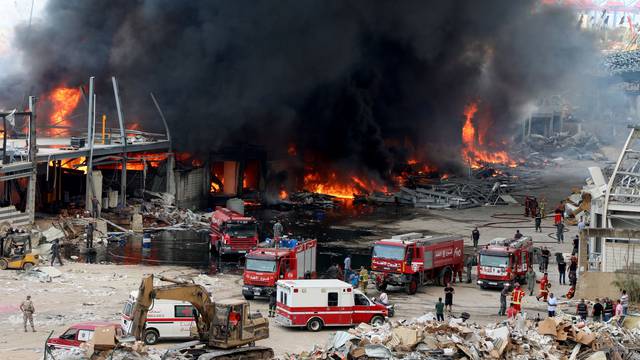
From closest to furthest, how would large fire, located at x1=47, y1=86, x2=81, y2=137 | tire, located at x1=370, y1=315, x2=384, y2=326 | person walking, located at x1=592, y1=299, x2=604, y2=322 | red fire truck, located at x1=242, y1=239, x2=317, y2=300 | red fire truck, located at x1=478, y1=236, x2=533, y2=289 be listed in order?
tire, located at x1=370, y1=315, x2=384, y2=326 → person walking, located at x1=592, y1=299, x2=604, y2=322 → red fire truck, located at x1=242, y1=239, x2=317, y2=300 → red fire truck, located at x1=478, y1=236, x2=533, y2=289 → large fire, located at x1=47, y1=86, x2=81, y2=137

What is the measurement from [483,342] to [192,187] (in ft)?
120

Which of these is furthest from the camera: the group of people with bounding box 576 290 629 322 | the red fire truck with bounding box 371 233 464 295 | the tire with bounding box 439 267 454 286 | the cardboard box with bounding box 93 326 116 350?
the tire with bounding box 439 267 454 286

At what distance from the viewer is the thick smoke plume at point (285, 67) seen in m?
62.2

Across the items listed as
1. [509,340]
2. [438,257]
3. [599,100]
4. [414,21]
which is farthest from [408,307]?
[599,100]

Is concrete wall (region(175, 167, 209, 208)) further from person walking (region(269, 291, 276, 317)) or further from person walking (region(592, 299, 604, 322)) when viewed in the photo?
person walking (region(592, 299, 604, 322))

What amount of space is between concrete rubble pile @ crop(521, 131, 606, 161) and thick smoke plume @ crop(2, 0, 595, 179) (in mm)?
14417

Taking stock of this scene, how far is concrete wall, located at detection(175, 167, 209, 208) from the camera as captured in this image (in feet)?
179

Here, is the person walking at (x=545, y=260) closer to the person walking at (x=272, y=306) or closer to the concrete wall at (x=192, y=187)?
the person walking at (x=272, y=306)

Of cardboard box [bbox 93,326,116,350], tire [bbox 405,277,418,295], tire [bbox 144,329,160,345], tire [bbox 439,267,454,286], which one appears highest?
tire [bbox 439,267,454,286]

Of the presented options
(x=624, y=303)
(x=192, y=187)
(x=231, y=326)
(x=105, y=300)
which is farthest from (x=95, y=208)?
(x=624, y=303)

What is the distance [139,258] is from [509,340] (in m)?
20.7

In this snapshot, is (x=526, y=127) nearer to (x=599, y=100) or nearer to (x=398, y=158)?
(x=599, y=100)

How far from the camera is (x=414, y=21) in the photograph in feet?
235

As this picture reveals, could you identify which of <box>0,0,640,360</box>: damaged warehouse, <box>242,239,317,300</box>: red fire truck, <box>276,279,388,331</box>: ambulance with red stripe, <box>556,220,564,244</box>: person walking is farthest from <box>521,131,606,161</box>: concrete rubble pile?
<box>276,279,388,331</box>: ambulance with red stripe
